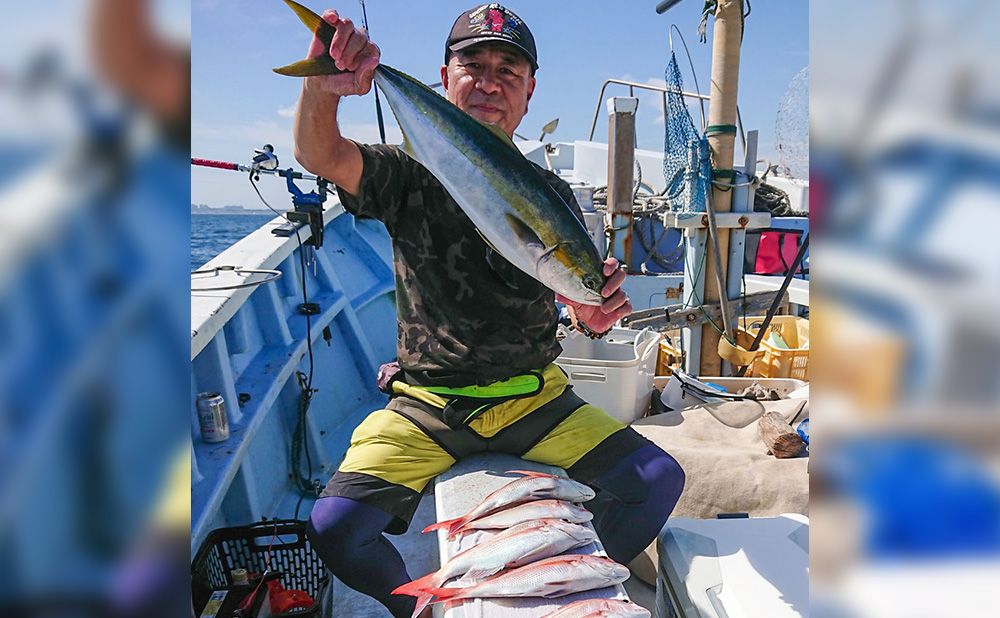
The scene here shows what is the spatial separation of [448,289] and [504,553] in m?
1.13

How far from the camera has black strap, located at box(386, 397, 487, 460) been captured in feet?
7.89

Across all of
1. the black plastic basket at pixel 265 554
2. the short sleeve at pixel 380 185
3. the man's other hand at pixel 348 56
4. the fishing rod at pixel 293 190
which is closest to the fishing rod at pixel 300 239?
the fishing rod at pixel 293 190

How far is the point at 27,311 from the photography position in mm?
406

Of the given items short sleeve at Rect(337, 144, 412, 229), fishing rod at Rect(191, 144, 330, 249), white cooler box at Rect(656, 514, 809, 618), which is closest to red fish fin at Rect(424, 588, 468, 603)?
white cooler box at Rect(656, 514, 809, 618)

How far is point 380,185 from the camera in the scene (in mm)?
2432

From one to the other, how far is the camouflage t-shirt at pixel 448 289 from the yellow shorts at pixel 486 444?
0.16 metres

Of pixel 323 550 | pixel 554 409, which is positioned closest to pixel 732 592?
pixel 554 409

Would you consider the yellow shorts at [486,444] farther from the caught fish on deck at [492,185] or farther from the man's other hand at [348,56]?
the man's other hand at [348,56]

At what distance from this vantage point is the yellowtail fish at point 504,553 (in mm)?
1731

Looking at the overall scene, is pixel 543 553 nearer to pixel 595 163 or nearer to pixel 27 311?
pixel 27 311

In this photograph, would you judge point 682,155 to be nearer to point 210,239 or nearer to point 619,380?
point 619,380

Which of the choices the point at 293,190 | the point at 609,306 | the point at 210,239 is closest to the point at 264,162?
the point at 293,190

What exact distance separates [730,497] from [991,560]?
2695mm

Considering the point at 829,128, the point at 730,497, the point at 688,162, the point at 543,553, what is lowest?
the point at 730,497
